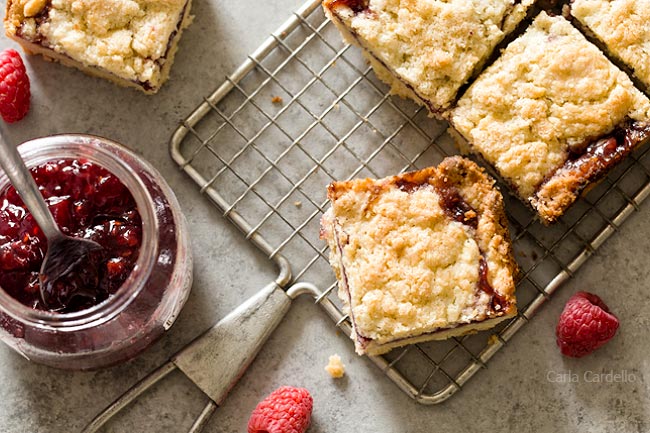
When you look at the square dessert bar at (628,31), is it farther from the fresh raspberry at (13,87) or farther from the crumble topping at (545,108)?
the fresh raspberry at (13,87)

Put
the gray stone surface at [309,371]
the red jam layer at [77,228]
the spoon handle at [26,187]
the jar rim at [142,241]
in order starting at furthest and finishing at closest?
the gray stone surface at [309,371]
the red jam layer at [77,228]
the jar rim at [142,241]
the spoon handle at [26,187]

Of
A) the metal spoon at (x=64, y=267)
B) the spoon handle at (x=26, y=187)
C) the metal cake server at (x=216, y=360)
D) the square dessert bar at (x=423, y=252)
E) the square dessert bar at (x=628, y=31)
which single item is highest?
the square dessert bar at (x=628, y=31)

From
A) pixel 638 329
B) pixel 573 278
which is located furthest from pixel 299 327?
pixel 638 329

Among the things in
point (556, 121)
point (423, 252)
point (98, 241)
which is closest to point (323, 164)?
point (423, 252)

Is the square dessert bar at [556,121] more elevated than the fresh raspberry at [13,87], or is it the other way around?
the square dessert bar at [556,121]

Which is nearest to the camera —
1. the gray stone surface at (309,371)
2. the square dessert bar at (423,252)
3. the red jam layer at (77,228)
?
the red jam layer at (77,228)

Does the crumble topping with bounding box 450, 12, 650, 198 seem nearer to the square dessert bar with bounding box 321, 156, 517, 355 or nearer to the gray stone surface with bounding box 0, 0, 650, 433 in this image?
the square dessert bar with bounding box 321, 156, 517, 355

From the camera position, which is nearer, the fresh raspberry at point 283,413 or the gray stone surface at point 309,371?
the fresh raspberry at point 283,413

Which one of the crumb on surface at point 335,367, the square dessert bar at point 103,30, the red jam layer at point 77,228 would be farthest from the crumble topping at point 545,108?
the red jam layer at point 77,228
